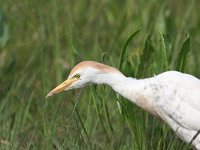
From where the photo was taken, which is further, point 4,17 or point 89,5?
point 89,5

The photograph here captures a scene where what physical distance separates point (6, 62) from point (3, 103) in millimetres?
900

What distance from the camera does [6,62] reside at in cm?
502

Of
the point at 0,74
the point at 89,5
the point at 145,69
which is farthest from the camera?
the point at 89,5

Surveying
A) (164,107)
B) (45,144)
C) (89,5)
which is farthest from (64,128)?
(89,5)

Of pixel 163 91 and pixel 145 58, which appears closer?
pixel 163 91

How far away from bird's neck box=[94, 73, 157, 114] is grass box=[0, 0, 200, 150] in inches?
8.4

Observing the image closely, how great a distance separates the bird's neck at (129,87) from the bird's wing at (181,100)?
0.24 ft

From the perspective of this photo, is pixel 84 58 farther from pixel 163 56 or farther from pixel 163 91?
pixel 163 91

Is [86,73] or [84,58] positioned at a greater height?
[86,73]

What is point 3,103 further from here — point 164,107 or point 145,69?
point 164,107

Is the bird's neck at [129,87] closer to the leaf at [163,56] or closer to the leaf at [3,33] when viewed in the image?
the leaf at [163,56]

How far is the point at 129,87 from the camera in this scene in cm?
331

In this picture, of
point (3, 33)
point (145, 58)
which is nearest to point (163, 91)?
point (145, 58)

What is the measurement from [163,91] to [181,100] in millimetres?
91
